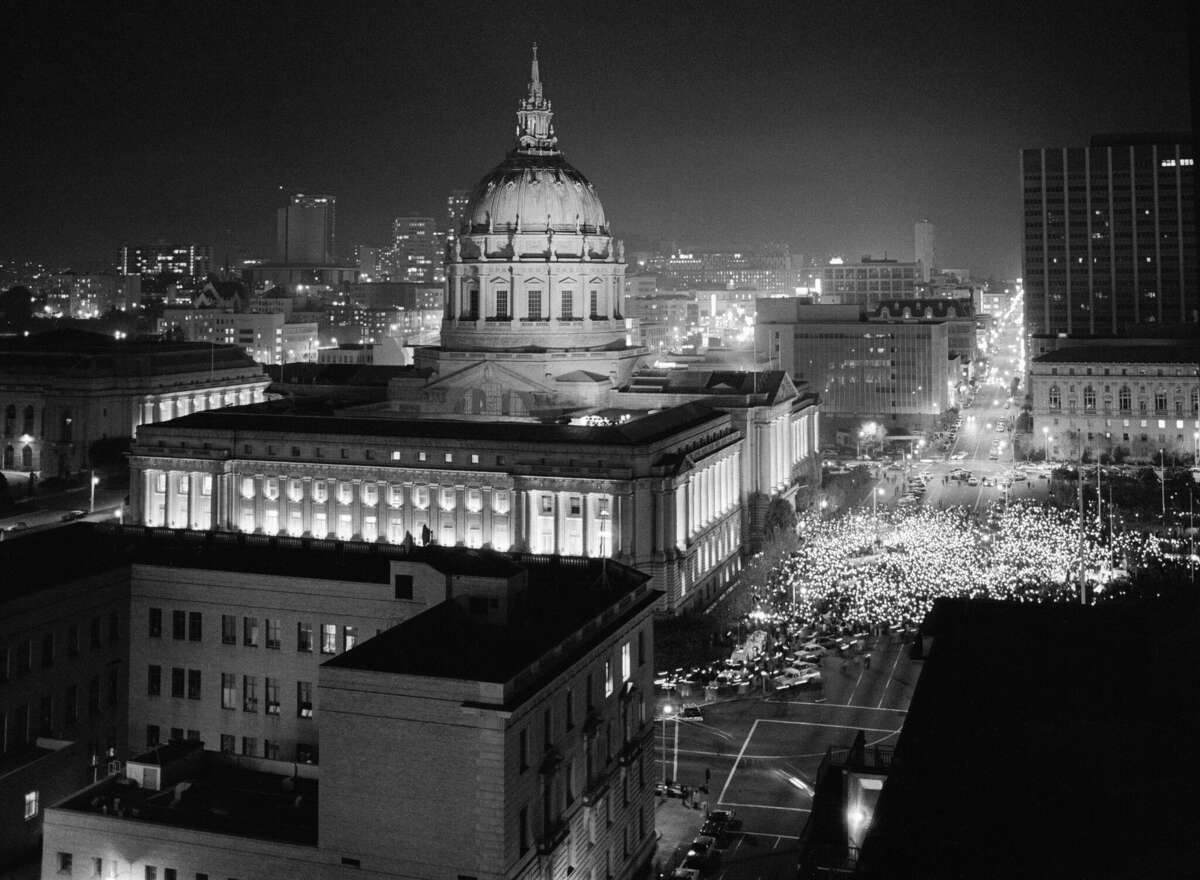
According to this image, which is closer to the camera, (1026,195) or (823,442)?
(823,442)

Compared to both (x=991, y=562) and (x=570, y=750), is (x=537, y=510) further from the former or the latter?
(x=570, y=750)

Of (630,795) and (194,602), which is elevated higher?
(194,602)

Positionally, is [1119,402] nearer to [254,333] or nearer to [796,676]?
[796,676]

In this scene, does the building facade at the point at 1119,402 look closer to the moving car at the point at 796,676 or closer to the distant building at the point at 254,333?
the moving car at the point at 796,676

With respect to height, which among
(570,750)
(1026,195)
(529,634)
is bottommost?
(570,750)

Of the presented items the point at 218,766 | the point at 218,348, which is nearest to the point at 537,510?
the point at 218,766

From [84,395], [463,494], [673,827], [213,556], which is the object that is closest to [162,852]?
[213,556]

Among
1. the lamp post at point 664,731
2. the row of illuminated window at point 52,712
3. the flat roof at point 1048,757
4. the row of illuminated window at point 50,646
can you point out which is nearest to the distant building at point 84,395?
the lamp post at point 664,731

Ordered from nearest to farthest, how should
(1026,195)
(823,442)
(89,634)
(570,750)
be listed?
(570,750) < (89,634) < (823,442) < (1026,195)
